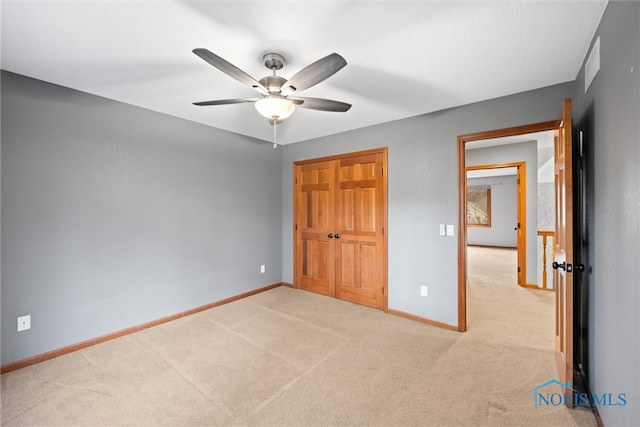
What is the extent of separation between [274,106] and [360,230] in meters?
2.23

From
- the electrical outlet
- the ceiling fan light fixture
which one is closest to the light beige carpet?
the electrical outlet

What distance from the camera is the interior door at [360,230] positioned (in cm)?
354

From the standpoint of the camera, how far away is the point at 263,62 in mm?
2004

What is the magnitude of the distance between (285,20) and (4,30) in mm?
1684

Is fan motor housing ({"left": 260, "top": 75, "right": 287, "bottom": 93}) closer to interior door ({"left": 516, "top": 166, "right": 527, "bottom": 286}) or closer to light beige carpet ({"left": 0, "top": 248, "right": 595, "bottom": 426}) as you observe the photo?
light beige carpet ({"left": 0, "top": 248, "right": 595, "bottom": 426})

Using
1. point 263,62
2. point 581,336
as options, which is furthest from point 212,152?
point 581,336

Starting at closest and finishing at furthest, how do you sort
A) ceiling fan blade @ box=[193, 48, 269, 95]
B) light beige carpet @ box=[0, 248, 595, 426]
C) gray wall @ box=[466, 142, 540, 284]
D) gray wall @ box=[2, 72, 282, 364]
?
ceiling fan blade @ box=[193, 48, 269, 95], light beige carpet @ box=[0, 248, 595, 426], gray wall @ box=[2, 72, 282, 364], gray wall @ box=[466, 142, 540, 284]

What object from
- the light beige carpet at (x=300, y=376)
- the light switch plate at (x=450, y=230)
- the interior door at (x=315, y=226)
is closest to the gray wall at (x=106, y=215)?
the light beige carpet at (x=300, y=376)

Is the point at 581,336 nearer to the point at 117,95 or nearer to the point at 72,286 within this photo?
the point at 72,286

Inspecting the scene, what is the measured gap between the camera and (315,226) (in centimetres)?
420

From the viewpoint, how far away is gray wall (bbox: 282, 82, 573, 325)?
2754 mm

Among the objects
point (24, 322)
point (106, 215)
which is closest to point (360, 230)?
point (106, 215)

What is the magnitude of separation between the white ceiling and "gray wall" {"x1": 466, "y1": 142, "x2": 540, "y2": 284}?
8.96 feet

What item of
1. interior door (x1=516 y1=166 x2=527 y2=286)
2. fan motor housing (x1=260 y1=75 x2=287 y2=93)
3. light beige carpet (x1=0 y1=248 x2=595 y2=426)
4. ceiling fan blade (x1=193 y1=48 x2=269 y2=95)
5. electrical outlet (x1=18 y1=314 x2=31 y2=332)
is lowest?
light beige carpet (x1=0 y1=248 x2=595 y2=426)
